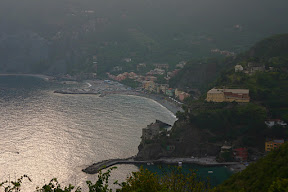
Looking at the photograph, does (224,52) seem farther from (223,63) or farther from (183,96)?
(183,96)

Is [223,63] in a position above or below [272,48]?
below

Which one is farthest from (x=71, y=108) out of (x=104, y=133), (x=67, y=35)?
(x=67, y=35)

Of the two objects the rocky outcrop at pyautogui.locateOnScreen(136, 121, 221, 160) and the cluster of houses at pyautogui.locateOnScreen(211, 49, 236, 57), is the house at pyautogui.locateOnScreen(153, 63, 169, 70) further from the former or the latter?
the rocky outcrop at pyautogui.locateOnScreen(136, 121, 221, 160)

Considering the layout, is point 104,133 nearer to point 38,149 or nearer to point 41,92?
point 38,149

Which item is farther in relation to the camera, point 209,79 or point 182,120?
point 209,79

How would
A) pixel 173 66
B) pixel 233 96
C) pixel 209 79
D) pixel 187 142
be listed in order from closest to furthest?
pixel 187 142 → pixel 233 96 → pixel 209 79 → pixel 173 66

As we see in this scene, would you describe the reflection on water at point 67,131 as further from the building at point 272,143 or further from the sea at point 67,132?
the building at point 272,143

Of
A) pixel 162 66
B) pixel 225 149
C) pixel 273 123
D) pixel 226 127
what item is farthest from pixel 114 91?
pixel 273 123
